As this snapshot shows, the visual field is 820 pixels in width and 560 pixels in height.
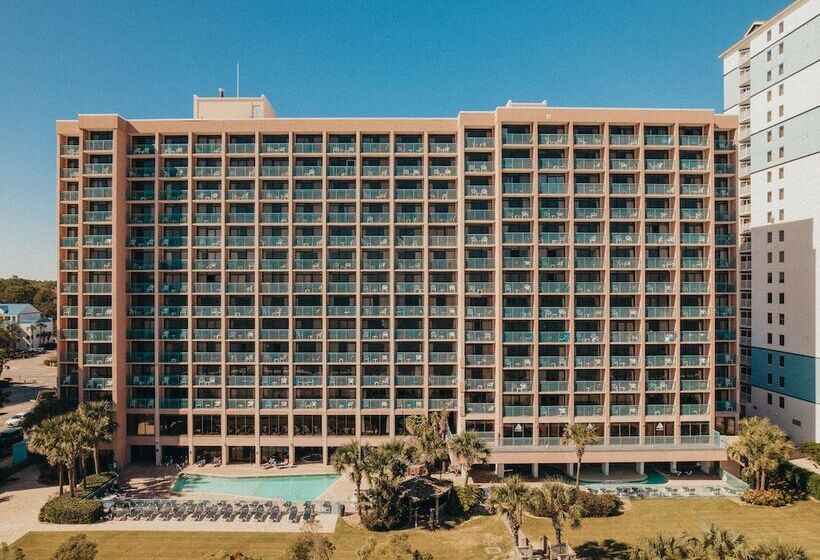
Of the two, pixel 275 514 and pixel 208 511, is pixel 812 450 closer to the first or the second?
pixel 275 514

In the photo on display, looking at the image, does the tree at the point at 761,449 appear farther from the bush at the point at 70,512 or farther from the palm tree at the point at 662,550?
the bush at the point at 70,512

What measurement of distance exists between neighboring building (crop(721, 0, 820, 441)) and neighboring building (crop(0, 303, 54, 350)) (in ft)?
542

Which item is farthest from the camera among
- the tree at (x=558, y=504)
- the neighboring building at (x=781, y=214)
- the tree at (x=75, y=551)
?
the neighboring building at (x=781, y=214)

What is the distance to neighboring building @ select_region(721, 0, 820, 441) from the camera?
55.5 meters

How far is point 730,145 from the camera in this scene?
178 ft

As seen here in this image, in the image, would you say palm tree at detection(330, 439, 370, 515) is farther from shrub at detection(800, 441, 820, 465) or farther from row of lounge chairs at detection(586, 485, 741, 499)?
shrub at detection(800, 441, 820, 465)

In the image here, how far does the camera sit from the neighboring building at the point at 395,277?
5247 cm

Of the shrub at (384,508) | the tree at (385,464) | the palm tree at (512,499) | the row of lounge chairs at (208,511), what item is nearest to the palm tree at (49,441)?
the row of lounge chairs at (208,511)

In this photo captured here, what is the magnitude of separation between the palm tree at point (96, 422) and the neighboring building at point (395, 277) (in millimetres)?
3759

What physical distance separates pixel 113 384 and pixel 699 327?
6816 cm

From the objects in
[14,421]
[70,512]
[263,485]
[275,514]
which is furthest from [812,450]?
[14,421]

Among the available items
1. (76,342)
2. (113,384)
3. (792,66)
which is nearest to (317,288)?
(113,384)

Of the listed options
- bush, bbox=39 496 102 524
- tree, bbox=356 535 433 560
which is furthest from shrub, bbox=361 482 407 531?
bush, bbox=39 496 102 524

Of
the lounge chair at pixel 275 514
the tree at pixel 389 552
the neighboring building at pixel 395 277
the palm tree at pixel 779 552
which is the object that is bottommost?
the lounge chair at pixel 275 514
